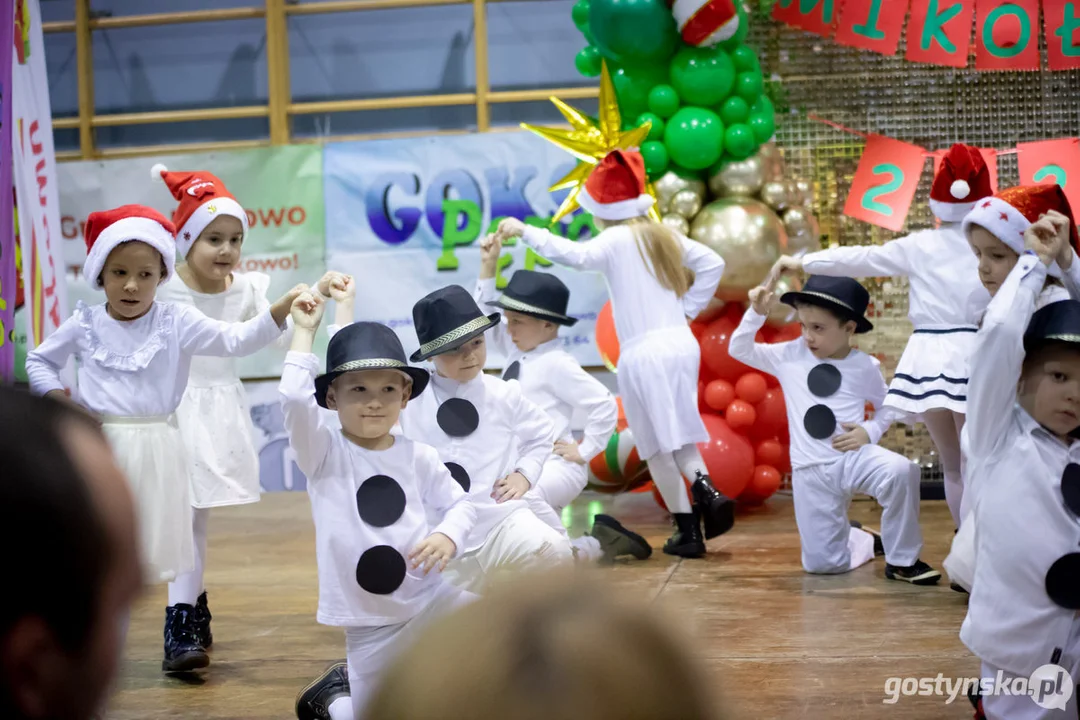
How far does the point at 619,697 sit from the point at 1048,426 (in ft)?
6.73

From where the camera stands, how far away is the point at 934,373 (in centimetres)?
400

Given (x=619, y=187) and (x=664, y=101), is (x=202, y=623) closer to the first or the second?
(x=619, y=187)

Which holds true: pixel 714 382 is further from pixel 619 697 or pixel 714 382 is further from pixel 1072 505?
pixel 619 697

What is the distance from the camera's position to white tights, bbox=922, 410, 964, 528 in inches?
163

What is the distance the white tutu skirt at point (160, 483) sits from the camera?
306 cm

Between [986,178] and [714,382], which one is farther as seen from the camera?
[714,382]

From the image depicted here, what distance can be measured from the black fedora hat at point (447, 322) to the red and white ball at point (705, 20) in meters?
2.60

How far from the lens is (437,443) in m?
3.40

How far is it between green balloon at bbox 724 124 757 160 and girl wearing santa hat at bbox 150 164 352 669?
2616mm

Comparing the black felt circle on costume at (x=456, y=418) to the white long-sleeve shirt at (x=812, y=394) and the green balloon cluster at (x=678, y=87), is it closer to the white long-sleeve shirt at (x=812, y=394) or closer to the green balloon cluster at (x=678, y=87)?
the white long-sleeve shirt at (x=812, y=394)

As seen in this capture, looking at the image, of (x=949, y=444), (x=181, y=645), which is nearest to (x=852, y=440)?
(x=949, y=444)

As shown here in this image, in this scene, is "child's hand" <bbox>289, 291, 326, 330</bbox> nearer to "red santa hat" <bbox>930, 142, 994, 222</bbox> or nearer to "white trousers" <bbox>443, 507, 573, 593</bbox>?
"white trousers" <bbox>443, 507, 573, 593</bbox>

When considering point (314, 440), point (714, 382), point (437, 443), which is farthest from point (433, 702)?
point (714, 382)

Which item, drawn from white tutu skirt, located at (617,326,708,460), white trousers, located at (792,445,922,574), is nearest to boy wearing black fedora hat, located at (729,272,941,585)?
white trousers, located at (792,445,922,574)
